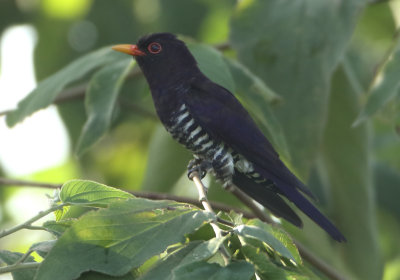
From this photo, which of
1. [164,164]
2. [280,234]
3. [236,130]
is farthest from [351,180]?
[280,234]

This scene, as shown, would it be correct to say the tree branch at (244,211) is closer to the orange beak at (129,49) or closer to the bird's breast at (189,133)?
the bird's breast at (189,133)

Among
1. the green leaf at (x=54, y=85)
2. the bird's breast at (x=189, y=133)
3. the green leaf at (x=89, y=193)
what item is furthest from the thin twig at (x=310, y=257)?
the green leaf at (x=89, y=193)

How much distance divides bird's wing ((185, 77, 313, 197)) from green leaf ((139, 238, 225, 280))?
5.64ft

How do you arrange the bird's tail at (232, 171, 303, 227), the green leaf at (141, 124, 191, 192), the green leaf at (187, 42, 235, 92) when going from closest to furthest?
1. the green leaf at (187, 42, 235, 92)
2. the bird's tail at (232, 171, 303, 227)
3. the green leaf at (141, 124, 191, 192)

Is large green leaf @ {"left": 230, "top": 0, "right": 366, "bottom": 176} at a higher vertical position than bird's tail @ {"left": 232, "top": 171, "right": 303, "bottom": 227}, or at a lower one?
higher

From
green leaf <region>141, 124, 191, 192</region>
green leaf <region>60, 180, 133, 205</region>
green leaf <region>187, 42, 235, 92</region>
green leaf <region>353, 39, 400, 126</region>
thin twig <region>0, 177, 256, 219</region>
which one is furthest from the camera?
green leaf <region>141, 124, 191, 192</region>

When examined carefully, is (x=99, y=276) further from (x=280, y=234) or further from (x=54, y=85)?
(x=54, y=85)

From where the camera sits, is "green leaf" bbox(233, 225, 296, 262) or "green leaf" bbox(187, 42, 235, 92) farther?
"green leaf" bbox(187, 42, 235, 92)

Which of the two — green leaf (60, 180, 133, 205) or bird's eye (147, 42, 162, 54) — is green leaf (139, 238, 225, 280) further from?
bird's eye (147, 42, 162, 54)

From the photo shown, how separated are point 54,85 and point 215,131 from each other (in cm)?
72

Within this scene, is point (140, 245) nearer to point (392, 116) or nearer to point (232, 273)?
point (232, 273)

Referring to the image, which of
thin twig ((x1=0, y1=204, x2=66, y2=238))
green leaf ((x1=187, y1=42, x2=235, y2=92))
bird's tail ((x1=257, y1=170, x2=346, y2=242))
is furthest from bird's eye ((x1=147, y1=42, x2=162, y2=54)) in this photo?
thin twig ((x1=0, y1=204, x2=66, y2=238))

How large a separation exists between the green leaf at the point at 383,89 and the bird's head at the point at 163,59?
110cm

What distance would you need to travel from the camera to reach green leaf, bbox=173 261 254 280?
1577 mm
